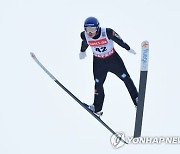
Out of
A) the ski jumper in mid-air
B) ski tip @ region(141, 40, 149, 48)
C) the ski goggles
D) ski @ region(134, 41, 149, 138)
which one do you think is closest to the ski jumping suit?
the ski jumper in mid-air

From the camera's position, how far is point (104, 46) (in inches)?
277

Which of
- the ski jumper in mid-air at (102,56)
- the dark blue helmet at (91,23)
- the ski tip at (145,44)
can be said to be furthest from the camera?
the ski jumper in mid-air at (102,56)

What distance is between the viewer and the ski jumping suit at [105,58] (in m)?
6.90

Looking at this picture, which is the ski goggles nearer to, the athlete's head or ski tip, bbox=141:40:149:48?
the athlete's head

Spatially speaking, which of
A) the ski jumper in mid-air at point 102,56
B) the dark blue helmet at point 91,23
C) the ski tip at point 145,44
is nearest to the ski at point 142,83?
the ski tip at point 145,44

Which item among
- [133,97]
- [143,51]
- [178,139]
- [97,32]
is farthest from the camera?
[178,139]

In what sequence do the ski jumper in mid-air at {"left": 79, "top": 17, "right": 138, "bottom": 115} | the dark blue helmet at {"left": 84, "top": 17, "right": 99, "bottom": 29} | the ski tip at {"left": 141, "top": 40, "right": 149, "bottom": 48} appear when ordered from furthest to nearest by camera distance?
the ski jumper in mid-air at {"left": 79, "top": 17, "right": 138, "bottom": 115}
the dark blue helmet at {"left": 84, "top": 17, "right": 99, "bottom": 29}
the ski tip at {"left": 141, "top": 40, "right": 149, "bottom": 48}

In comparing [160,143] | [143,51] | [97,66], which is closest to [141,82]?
[143,51]

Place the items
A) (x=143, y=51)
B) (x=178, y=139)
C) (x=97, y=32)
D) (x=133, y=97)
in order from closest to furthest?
(x=143, y=51)
(x=97, y=32)
(x=133, y=97)
(x=178, y=139)

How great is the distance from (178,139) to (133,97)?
1.36 metres

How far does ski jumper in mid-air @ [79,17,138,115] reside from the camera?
6.87 meters

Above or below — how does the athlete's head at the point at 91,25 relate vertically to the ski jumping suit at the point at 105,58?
above

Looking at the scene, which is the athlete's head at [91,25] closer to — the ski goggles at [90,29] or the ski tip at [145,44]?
the ski goggles at [90,29]

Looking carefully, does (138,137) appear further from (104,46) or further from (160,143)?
(104,46)
